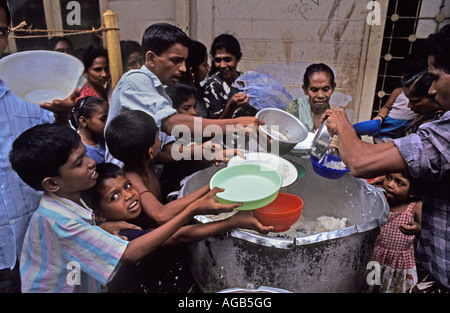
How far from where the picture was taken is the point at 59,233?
145 centimetres

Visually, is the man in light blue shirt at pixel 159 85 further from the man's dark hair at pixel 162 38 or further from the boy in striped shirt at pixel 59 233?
the boy in striped shirt at pixel 59 233

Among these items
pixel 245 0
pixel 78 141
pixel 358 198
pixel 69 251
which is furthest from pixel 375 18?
pixel 69 251

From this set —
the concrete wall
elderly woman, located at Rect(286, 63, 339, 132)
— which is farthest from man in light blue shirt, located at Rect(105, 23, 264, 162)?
the concrete wall

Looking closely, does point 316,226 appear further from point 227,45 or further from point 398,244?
point 227,45

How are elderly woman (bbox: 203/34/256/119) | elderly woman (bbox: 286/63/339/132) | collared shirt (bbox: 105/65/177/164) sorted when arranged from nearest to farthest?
collared shirt (bbox: 105/65/177/164), elderly woman (bbox: 286/63/339/132), elderly woman (bbox: 203/34/256/119)

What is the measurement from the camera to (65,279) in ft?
5.04

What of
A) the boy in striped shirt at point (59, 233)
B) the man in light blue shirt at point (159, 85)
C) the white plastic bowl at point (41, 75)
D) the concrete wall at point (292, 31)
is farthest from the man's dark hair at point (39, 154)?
the concrete wall at point (292, 31)

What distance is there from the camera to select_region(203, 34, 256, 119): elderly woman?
10.6 feet

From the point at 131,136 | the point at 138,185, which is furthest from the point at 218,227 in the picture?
the point at 131,136

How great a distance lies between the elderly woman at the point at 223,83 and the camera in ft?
10.6

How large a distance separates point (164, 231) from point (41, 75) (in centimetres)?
116

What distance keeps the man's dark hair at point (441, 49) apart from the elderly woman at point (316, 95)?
1650mm

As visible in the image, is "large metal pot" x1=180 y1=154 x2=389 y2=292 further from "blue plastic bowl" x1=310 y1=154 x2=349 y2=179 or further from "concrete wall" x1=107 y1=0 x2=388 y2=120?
"concrete wall" x1=107 y1=0 x2=388 y2=120

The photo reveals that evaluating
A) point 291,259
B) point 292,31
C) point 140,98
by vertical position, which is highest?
point 292,31
